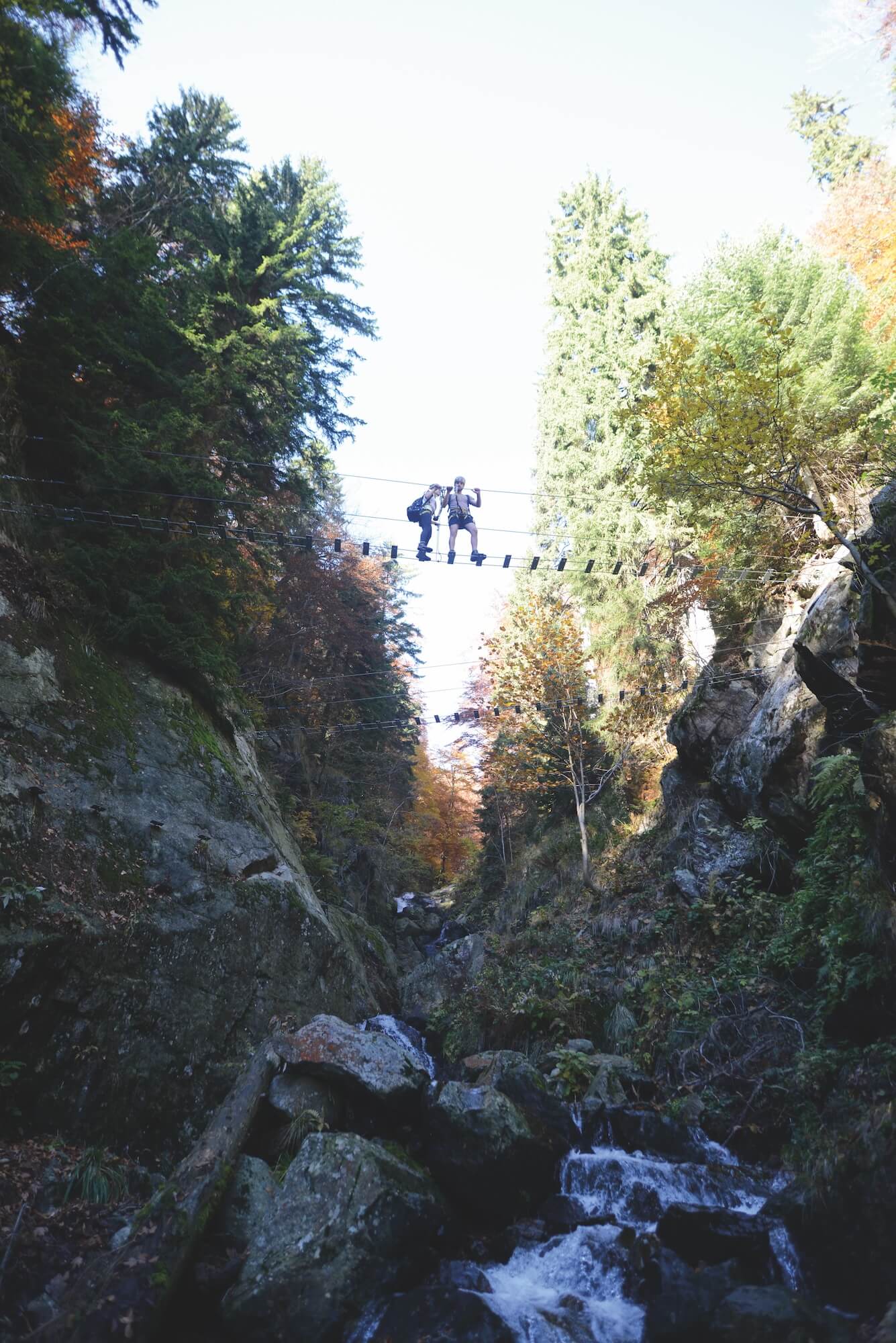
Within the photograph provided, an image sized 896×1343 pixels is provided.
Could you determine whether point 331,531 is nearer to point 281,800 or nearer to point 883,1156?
point 281,800

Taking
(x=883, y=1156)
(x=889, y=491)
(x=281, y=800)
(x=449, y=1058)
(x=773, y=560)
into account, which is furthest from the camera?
(x=281, y=800)

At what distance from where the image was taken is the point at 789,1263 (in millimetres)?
5156

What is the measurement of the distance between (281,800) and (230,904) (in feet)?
22.2

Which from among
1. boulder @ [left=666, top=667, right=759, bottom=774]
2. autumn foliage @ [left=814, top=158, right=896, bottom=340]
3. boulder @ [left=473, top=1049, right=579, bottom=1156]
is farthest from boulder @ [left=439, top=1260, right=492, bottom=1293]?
autumn foliage @ [left=814, top=158, right=896, bottom=340]

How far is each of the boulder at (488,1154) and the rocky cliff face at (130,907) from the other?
2.92 metres

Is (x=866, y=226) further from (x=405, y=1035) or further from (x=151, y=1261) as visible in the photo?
(x=151, y=1261)

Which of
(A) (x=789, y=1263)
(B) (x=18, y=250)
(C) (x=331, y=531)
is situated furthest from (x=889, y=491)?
(C) (x=331, y=531)

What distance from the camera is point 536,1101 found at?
7.76m

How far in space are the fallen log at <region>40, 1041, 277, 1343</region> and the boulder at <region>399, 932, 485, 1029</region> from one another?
30.2ft

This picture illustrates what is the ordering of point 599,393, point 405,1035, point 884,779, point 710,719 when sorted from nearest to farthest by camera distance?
point 884,779
point 405,1035
point 710,719
point 599,393

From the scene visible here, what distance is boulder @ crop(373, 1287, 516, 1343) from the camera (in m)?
4.94

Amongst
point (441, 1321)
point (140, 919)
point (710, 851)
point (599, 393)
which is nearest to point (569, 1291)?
point (441, 1321)

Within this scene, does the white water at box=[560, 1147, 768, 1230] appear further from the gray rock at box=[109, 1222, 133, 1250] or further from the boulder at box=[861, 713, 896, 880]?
the gray rock at box=[109, 1222, 133, 1250]

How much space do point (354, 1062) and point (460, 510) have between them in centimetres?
1019
